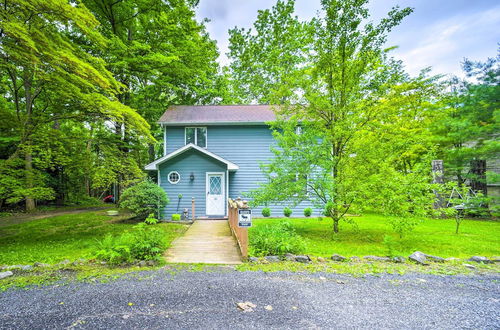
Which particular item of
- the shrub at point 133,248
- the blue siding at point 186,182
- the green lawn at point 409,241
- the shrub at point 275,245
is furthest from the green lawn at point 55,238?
the green lawn at point 409,241

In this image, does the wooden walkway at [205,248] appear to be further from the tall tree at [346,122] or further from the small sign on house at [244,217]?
the tall tree at [346,122]

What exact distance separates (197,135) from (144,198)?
437cm

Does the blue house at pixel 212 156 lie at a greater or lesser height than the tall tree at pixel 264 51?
lesser

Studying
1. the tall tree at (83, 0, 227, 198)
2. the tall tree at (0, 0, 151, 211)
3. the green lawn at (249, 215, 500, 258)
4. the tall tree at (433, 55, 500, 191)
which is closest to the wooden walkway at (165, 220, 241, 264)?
the green lawn at (249, 215, 500, 258)

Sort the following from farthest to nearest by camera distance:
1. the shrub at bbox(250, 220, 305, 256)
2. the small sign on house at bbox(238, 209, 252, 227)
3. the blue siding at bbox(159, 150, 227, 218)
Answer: the blue siding at bbox(159, 150, 227, 218), the shrub at bbox(250, 220, 305, 256), the small sign on house at bbox(238, 209, 252, 227)

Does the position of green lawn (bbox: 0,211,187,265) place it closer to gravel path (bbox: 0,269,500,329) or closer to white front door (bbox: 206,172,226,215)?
gravel path (bbox: 0,269,500,329)

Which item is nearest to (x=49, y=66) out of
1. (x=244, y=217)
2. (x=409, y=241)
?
(x=244, y=217)

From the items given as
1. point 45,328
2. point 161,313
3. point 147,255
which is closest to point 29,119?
point 147,255

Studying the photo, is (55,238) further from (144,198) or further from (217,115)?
(217,115)

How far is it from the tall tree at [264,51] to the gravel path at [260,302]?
1724cm

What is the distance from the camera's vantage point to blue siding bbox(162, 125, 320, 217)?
11303 millimetres

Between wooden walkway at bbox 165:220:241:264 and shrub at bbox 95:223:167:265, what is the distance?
0.40 metres

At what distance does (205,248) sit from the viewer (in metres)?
5.49

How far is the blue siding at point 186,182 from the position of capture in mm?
10367
